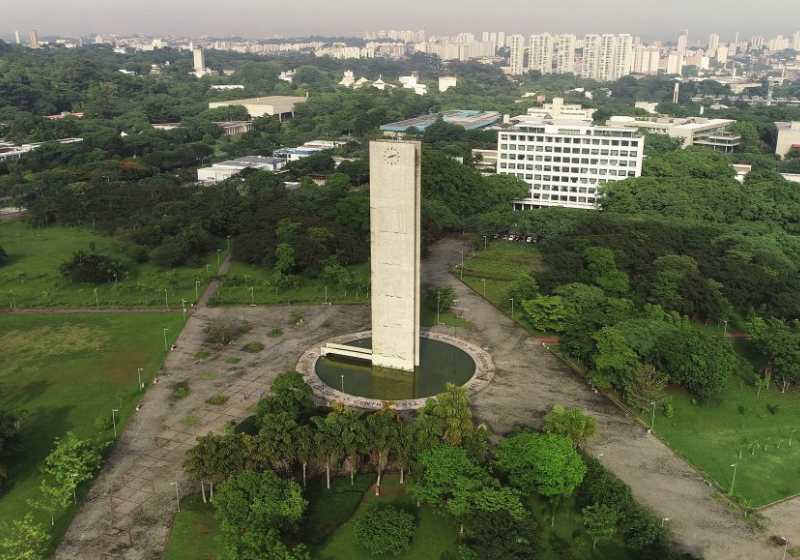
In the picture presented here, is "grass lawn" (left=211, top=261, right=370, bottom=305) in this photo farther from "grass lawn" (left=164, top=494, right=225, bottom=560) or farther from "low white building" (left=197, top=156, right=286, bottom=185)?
"low white building" (left=197, top=156, right=286, bottom=185)

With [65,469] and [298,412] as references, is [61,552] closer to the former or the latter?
[65,469]

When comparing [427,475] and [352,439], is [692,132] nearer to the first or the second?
[352,439]

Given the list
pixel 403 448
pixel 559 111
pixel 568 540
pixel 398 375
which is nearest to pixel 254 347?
pixel 398 375

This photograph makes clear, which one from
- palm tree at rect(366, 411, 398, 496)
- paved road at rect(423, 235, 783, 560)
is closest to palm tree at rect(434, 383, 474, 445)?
palm tree at rect(366, 411, 398, 496)

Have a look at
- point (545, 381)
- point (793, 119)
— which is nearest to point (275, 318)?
point (545, 381)

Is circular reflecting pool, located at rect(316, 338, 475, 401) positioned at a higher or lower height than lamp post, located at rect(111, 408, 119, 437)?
lower

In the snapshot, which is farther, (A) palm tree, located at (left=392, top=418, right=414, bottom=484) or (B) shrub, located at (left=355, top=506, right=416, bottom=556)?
(A) palm tree, located at (left=392, top=418, right=414, bottom=484)

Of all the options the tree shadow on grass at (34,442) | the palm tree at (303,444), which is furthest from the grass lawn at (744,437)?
the tree shadow on grass at (34,442)
